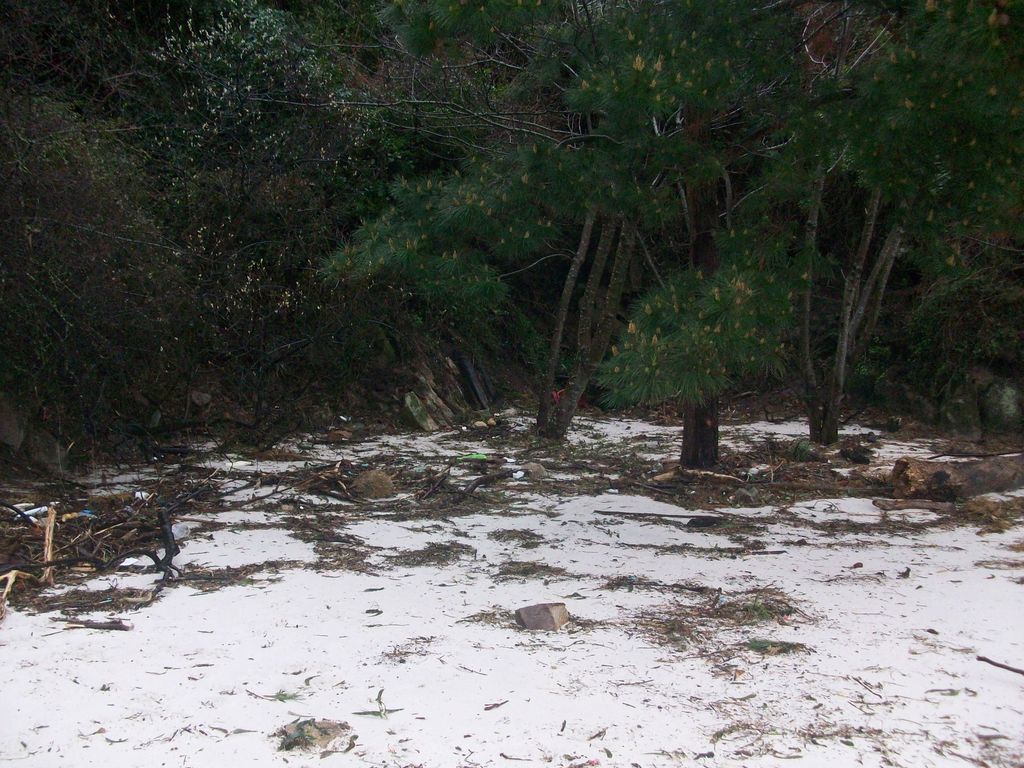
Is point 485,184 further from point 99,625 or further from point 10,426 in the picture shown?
point 10,426

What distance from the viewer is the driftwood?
5.68 metres

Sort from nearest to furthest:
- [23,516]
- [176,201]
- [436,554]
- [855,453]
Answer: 1. [436,554]
2. [23,516]
3. [855,453]
4. [176,201]

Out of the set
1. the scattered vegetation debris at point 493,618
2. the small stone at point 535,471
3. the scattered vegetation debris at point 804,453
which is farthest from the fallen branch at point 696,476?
the scattered vegetation debris at point 493,618

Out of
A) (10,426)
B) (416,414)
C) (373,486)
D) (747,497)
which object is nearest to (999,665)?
(747,497)

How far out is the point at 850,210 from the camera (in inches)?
396

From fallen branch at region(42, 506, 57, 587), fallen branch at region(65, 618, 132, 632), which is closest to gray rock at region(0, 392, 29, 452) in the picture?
fallen branch at region(42, 506, 57, 587)

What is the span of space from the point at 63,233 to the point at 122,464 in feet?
6.23

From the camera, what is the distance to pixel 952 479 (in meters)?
5.68

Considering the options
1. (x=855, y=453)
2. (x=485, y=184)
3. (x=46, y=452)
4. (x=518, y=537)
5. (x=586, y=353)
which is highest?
(x=485, y=184)

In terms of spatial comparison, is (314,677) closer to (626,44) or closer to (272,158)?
(626,44)

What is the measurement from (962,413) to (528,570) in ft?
21.2

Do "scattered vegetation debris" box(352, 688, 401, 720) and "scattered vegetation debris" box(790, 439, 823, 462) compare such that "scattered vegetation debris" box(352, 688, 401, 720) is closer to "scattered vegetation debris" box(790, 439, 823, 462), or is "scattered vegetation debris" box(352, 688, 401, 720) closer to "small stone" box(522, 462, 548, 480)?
"small stone" box(522, 462, 548, 480)

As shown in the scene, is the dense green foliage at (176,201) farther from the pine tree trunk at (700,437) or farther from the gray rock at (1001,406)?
the gray rock at (1001,406)

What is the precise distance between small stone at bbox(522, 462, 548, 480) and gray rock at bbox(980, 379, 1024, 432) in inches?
193
